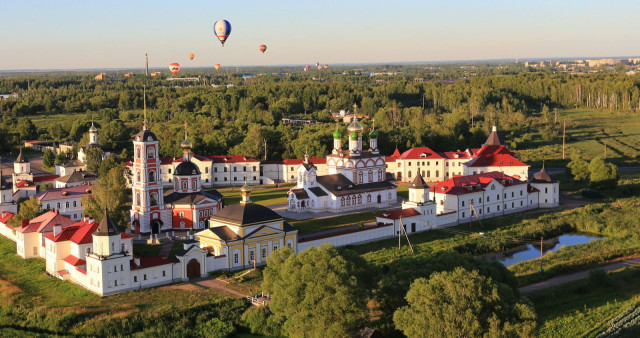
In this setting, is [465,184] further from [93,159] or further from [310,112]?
[310,112]

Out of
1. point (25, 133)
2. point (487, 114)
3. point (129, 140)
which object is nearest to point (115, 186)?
point (129, 140)

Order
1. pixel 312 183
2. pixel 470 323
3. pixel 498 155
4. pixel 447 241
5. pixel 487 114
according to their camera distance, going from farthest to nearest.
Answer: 1. pixel 487 114
2. pixel 498 155
3. pixel 312 183
4. pixel 447 241
5. pixel 470 323

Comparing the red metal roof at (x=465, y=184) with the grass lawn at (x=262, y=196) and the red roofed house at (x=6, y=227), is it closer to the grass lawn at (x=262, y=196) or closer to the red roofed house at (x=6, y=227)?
the grass lawn at (x=262, y=196)

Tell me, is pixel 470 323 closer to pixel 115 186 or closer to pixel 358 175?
pixel 115 186

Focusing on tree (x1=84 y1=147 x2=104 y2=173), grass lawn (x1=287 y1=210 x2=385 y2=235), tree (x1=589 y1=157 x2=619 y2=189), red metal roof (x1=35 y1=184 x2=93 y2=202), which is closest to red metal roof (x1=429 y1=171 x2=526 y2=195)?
grass lawn (x1=287 y1=210 x2=385 y2=235)

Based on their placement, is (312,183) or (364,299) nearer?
(364,299)

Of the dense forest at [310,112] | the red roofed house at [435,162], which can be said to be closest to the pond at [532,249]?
the red roofed house at [435,162]
